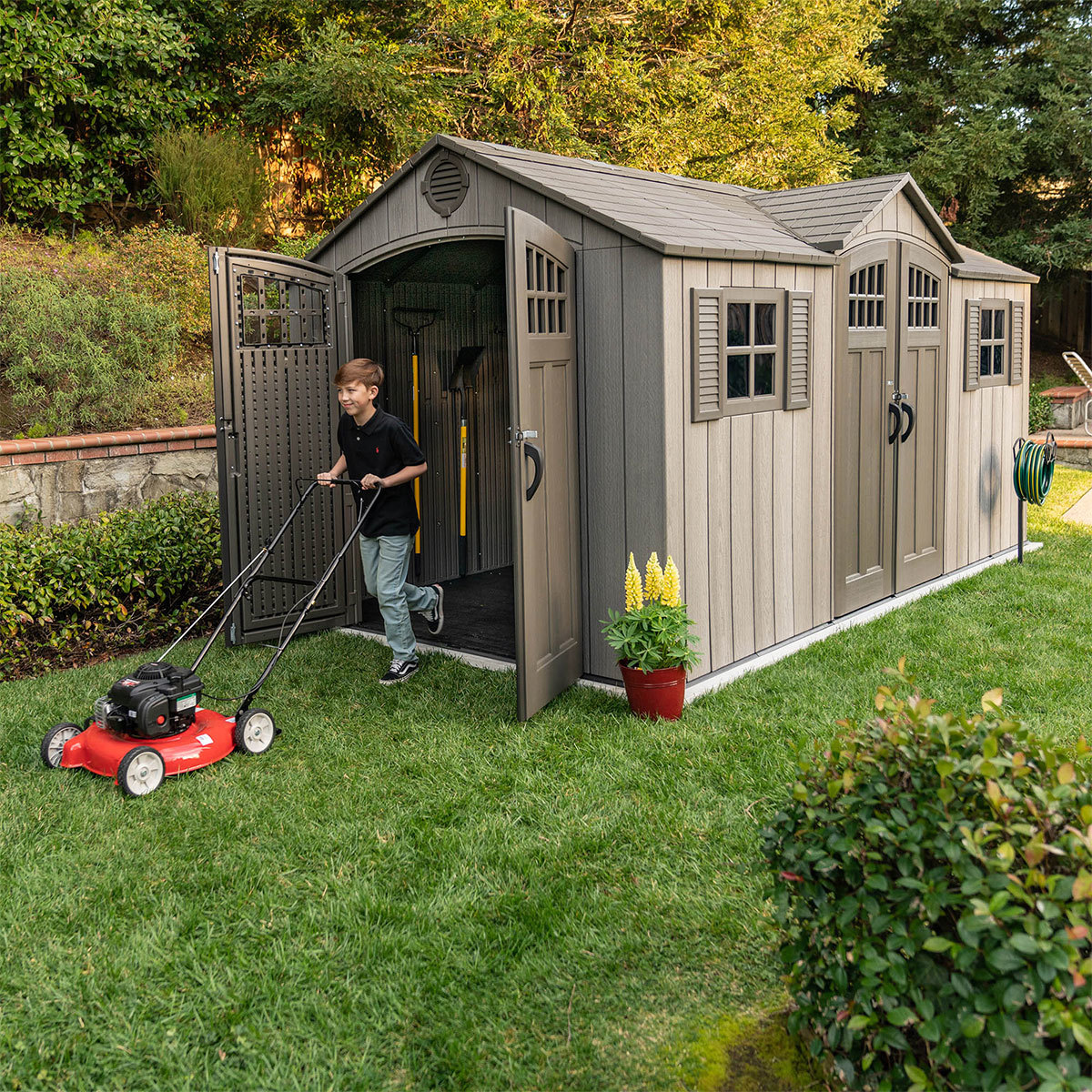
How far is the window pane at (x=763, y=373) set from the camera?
6.04 metres

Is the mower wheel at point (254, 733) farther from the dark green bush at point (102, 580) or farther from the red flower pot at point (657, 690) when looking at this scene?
the dark green bush at point (102, 580)

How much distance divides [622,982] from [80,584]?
4799 millimetres

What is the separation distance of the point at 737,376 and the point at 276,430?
279cm

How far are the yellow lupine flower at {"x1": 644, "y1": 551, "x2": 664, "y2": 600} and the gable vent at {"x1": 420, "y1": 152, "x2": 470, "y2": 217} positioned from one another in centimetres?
237

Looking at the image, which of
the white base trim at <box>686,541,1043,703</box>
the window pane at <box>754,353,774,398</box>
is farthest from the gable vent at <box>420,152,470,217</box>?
the white base trim at <box>686,541,1043,703</box>

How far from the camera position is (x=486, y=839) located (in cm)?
402

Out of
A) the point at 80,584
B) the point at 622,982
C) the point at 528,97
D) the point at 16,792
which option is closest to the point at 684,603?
the point at 622,982

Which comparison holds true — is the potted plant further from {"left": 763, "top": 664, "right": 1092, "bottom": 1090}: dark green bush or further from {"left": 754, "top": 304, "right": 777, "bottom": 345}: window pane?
{"left": 763, "top": 664, "right": 1092, "bottom": 1090}: dark green bush

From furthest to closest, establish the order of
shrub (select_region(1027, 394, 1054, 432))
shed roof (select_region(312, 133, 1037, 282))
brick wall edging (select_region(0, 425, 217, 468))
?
shrub (select_region(1027, 394, 1054, 432)) < brick wall edging (select_region(0, 425, 217, 468)) < shed roof (select_region(312, 133, 1037, 282))

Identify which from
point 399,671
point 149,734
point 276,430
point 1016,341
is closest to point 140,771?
point 149,734

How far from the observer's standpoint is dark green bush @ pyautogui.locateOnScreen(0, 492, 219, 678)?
21.1 ft

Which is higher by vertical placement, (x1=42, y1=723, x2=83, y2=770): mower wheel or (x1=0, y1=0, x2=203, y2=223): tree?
(x1=0, y1=0, x2=203, y2=223): tree

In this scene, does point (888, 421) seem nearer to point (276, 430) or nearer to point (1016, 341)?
point (1016, 341)

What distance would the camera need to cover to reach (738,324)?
5.83 meters
